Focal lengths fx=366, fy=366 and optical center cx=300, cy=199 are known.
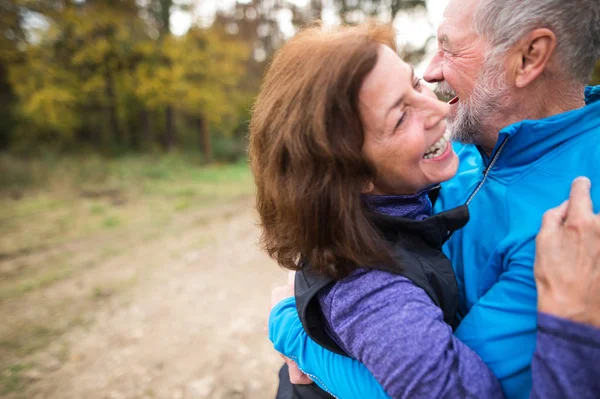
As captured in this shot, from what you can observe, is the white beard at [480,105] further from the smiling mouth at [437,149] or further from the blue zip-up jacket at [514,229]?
the smiling mouth at [437,149]

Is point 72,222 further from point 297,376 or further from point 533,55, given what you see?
point 533,55

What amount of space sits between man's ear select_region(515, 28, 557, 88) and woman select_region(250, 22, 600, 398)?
369mm

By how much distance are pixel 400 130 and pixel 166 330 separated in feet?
11.9

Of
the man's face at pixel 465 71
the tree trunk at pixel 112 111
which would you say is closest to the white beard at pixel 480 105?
the man's face at pixel 465 71

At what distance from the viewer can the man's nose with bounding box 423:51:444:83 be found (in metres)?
1.59

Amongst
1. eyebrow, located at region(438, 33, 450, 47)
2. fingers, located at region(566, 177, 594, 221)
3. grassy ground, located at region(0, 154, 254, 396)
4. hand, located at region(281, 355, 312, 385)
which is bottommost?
grassy ground, located at region(0, 154, 254, 396)

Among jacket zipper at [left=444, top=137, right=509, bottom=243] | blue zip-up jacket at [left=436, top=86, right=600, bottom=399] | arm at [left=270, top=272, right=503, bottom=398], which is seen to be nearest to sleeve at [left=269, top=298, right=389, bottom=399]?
arm at [left=270, top=272, right=503, bottom=398]

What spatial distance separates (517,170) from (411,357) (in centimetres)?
77

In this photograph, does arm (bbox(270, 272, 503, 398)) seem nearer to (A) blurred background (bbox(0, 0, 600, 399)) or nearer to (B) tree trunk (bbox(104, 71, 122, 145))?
(A) blurred background (bbox(0, 0, 600, 399))

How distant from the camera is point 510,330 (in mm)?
1030

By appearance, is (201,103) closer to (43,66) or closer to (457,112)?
(43,66)

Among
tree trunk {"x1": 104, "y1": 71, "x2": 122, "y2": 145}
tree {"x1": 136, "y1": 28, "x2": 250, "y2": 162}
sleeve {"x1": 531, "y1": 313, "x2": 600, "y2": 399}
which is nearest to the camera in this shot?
sleeve {"x1": 531, "y1": 313, "x2": 600, "y2": 399}

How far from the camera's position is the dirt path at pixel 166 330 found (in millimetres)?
3146

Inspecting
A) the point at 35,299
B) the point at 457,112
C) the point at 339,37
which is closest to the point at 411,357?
the point at 339,37
